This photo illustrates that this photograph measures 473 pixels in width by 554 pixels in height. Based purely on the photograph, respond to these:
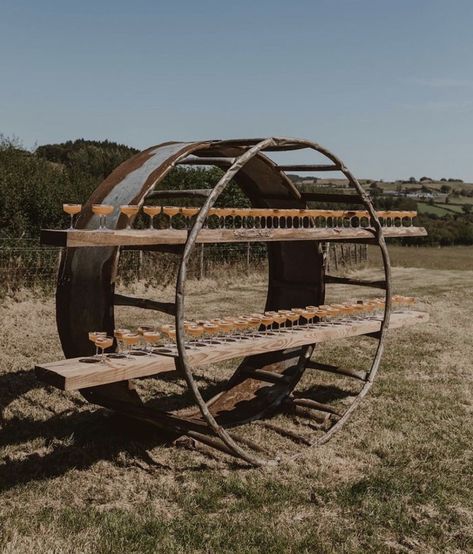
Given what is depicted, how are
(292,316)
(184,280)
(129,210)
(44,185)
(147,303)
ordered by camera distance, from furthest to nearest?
(44,185) → (292,316) → (147,303) → (129,210) → (184,280)

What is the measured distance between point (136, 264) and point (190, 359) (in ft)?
38.8

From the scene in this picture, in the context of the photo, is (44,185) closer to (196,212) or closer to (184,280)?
(196,212)

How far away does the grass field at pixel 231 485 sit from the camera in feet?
12.5

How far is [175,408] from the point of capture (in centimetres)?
643

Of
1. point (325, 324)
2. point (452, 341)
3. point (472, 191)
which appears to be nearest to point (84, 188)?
point (452, 341)

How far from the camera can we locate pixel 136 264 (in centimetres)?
1611

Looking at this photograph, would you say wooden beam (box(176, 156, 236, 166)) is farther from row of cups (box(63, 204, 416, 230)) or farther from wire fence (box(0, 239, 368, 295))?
wire fence (box(0, 239, 368, 295))

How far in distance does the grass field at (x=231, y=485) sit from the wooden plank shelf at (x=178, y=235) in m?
1.79

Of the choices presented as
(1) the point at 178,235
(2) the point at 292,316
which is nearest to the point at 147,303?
(1) the point at 178,235

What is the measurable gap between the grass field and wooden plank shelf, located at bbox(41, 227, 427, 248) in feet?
5.88

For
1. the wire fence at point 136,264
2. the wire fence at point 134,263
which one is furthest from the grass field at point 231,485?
the wire fence at point 134,263

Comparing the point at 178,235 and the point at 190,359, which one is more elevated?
the point at 178,235

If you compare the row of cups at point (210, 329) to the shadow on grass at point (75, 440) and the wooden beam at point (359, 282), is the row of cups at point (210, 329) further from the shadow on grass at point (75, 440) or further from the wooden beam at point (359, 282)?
the shadow on grass at point (75, 440)

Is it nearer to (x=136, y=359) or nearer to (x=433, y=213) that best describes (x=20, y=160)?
(x=136, y=359)
